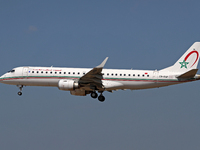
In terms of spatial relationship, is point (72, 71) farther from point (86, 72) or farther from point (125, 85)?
point (125, 85)

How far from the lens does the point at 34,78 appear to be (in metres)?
47.8

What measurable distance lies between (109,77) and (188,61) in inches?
454

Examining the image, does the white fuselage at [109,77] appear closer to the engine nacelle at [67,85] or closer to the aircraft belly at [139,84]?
the aircraft belly at [139,84]

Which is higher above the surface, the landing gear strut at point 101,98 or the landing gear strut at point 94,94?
the landing gear strut at point 94,94

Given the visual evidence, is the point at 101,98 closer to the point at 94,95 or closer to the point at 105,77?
the point at 94,95

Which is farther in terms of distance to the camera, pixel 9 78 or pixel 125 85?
pixel 9 78

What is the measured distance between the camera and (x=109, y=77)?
46750mm

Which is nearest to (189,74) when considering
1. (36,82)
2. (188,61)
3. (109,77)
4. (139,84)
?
(188,61)

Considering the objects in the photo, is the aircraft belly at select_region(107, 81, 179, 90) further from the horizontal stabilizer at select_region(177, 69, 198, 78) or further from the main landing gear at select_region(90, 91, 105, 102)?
the main landing gear at select_region(90, 91, 105, 102)

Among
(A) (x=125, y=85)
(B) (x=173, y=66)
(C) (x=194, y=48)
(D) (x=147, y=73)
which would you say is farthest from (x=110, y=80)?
(C) (x=194, y=48)

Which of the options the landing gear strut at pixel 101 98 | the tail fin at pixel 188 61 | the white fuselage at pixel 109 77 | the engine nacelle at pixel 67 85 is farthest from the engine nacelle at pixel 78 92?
the tail fin at pixel 188 61

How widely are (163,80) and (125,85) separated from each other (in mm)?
5241

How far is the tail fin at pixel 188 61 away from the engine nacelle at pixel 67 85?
13106 mm

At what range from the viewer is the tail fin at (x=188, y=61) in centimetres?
4731
